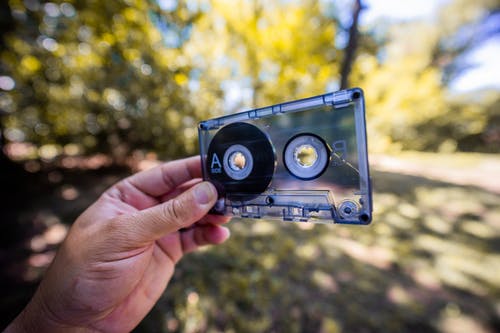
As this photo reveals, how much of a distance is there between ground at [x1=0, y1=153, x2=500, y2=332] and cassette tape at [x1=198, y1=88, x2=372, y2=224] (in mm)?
1178

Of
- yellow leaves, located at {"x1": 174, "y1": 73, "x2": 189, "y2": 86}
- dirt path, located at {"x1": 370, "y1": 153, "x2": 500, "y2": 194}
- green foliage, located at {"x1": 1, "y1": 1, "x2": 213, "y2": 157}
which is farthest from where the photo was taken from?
dirt path, located at {"x1": 370, "y1": 153, "x2": 500, "y2": 194}

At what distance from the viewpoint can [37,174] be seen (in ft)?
16.1

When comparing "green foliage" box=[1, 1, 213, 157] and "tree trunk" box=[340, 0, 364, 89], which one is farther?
"tree trunk" box=[340, 0, 364, 89]

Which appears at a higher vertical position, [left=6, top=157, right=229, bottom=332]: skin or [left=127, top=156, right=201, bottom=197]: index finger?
[left=127, top=156, right=201, bottom=197]: index finger

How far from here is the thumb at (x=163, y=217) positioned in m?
0.97

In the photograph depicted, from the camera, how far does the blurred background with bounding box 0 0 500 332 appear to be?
193cm

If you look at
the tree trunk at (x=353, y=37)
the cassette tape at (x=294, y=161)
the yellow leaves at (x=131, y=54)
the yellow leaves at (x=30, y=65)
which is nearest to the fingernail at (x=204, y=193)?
the cassette tape at (x=294, y=161)

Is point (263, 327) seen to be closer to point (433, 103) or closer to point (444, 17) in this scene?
point (433, 103)

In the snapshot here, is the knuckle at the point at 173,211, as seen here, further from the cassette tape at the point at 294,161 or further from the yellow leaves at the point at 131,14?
the yellow leaves at the point at 131,14

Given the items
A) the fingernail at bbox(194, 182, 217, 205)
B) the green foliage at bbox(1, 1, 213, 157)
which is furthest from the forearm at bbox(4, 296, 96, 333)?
the green foliage at bbox(1, 1, 213, 157)

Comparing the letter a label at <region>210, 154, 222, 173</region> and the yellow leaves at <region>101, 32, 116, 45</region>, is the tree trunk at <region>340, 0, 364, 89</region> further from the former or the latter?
the yellow leaves at <region>101, 32, 116, 45</region>

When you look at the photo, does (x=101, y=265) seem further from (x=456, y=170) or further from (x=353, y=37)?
(x=456, y=170)

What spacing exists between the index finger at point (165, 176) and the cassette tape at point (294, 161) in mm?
285

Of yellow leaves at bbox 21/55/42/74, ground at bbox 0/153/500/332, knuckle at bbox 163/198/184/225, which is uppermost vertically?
yellow leaves at bbox 21/55/42/74
